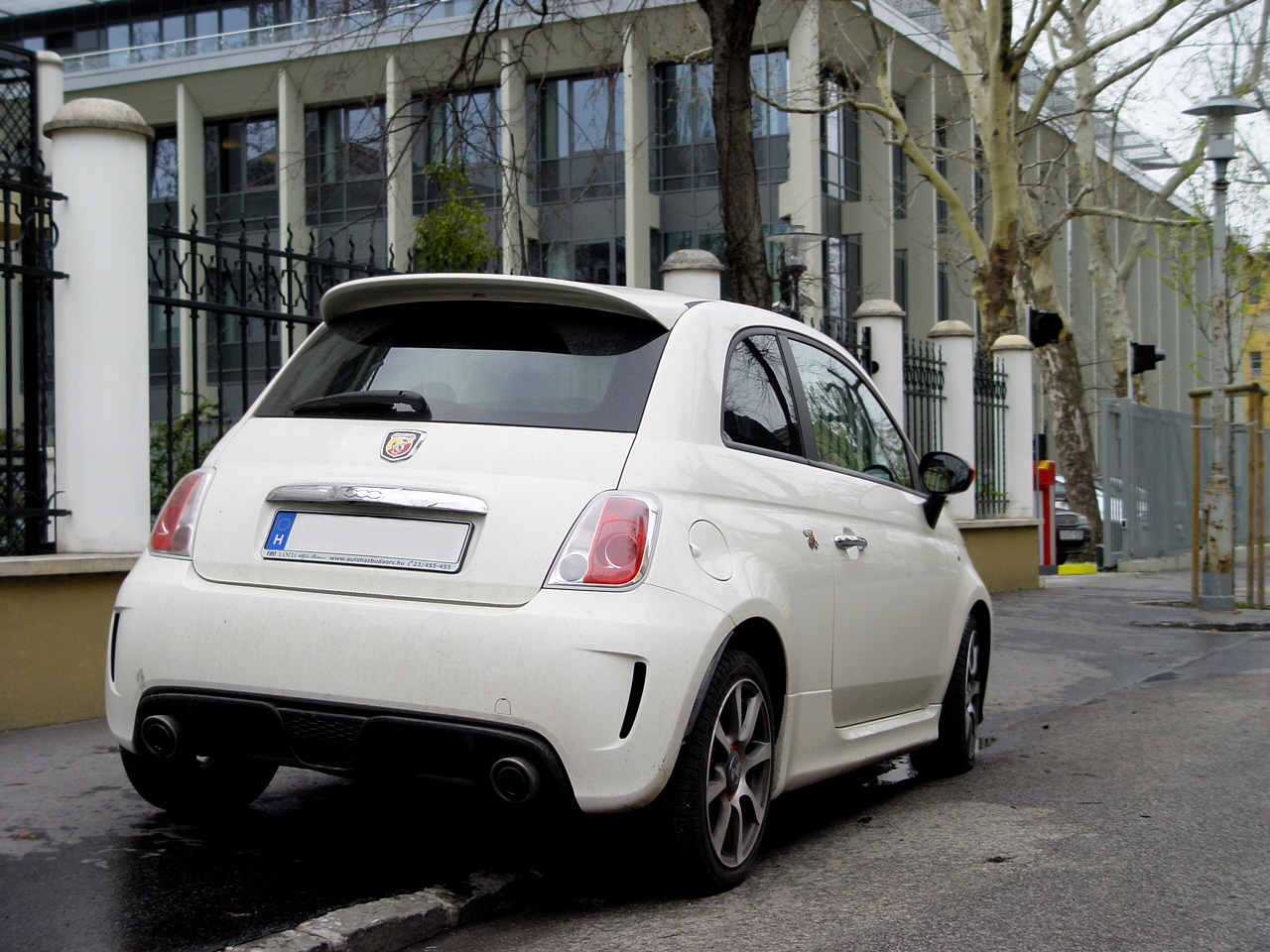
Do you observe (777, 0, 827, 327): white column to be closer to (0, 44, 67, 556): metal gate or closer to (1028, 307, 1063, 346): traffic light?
(1028, 307, 1063, 346): traffic light

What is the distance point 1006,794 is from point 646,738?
260 cm

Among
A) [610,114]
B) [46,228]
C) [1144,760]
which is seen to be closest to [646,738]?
[1144,760]

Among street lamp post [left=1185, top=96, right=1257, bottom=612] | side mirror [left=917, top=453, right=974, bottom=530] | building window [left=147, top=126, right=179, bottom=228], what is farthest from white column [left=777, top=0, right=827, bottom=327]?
side mirror [left=917, top=453, right=974, bottom=530]

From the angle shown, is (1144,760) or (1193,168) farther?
(1193,168)

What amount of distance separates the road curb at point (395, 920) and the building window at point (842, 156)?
30.4 m

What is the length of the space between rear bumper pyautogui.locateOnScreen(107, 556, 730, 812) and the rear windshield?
1.99 ft

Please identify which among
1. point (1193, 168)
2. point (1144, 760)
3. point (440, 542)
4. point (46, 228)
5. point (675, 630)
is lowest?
point (1144, 760)

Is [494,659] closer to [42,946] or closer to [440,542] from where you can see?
[440,542]

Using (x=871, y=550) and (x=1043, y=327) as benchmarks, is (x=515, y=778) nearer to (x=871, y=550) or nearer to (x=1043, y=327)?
(x=871, y=550)

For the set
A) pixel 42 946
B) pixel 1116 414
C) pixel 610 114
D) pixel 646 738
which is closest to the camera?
pixel 42 946

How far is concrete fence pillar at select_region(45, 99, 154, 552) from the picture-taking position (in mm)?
6828

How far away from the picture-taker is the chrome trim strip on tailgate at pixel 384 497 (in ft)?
12.7

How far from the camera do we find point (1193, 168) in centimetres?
2938

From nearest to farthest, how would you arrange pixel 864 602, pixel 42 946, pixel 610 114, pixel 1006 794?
pixel 42 946 → pixel 864 602 → pixel 1006 794 → pixel 610 114
